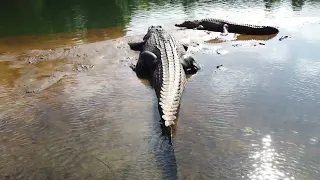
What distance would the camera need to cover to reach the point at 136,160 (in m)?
3.91

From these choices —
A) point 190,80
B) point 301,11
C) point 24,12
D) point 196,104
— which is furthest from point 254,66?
point 24,12

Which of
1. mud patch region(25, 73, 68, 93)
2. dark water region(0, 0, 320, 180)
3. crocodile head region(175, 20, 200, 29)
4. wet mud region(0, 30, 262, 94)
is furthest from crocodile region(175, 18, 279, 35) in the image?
mud patch region(25, 73, 68, 93)

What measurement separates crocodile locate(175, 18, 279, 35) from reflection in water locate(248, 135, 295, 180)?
254 inches

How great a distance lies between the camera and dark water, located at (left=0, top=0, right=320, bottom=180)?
12.4 feet

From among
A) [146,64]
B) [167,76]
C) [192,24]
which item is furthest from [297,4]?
[167,76]

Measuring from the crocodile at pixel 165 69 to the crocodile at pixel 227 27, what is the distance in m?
2.50

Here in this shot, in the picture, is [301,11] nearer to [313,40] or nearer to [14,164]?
[313,40]

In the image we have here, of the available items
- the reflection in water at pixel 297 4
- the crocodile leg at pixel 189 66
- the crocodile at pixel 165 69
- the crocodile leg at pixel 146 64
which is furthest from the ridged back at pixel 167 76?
the reflection in water at pixel 297 4

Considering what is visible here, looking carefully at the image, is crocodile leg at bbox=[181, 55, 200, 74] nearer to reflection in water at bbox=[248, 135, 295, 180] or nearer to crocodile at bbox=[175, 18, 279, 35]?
reflection in water at bbox=[248, 135, 295, 180]

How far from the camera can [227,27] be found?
10641mm

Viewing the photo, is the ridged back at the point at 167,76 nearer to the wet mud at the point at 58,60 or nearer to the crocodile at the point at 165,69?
the crocodile at the point at 165,69

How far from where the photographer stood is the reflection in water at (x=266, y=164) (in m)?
3.56

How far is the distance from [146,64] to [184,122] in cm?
258

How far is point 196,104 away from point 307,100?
1.68 m
